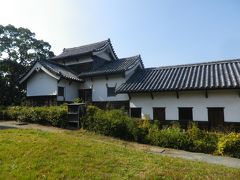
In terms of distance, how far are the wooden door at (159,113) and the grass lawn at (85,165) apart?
894cm

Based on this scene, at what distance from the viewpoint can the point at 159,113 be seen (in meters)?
18.7

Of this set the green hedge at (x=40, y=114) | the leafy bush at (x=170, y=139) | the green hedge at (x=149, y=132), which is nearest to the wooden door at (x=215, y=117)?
the green hedge at (x=149, y=132)

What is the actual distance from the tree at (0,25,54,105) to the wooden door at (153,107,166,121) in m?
18.0

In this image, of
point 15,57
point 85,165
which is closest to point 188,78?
point 85,165

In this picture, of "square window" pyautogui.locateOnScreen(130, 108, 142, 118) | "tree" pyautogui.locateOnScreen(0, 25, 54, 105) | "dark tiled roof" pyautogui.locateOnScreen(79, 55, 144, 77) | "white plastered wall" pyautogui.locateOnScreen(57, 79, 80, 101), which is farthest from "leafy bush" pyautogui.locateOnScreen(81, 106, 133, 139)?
"tree" pyautogui.locateOnScreen(0, 25, 54, 105)

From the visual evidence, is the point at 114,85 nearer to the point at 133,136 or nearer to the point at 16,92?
the point at 133,136

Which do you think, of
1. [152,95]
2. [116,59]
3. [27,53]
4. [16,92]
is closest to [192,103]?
[152,95]

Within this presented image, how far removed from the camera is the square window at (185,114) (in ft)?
57.1

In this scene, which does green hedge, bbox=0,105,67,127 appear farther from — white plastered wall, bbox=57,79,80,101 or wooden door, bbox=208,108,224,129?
wooden door, bbox=208,108,224,129

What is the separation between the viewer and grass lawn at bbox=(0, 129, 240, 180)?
7.45 m

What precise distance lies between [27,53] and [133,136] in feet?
81.8

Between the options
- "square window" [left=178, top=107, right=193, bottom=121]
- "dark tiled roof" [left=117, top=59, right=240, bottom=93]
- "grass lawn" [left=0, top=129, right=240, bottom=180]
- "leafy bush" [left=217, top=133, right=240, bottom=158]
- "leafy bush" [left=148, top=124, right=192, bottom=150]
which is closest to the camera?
"grass lawn" [left=0, top=129, right=240, bottom=180]

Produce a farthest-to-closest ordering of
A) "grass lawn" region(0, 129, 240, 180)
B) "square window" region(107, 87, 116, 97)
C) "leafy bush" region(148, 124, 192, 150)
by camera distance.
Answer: "square window" region(107, 87, 116, 97), "leafy bush" region(148, 124, 192, 150), "grass lawn" region(0, 129, 240, 180)

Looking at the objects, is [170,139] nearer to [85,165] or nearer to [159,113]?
[159,113]
